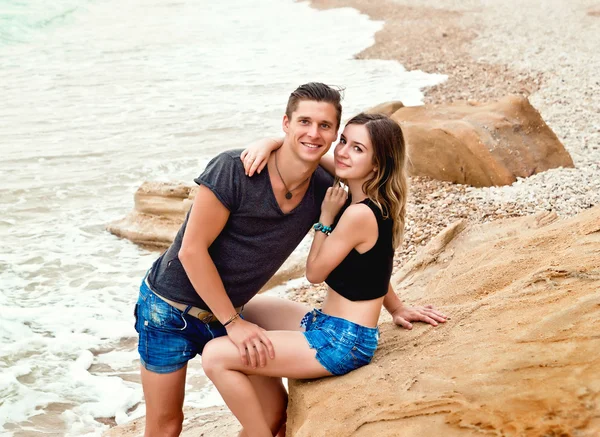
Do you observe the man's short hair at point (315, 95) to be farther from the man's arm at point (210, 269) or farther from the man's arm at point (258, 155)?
the man's arm at point (210, 269)

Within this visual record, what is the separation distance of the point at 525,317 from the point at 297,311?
1169 mm

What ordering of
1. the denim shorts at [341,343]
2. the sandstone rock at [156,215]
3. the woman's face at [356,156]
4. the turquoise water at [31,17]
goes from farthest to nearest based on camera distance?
the turquoise water at [31,17]
the sandstone rock at [156,215]
the woman's face at [356,156]
the denim shorts at [341,343]

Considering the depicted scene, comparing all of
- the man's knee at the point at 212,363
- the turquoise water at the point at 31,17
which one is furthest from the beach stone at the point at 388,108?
the turquoise water at the point at 31,17

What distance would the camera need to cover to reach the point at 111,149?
467 inches

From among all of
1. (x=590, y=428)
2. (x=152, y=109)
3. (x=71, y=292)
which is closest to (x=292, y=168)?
(x=590, y=428)

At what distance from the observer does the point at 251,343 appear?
127 inches

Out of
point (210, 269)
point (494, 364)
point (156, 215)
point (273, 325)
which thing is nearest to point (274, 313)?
point (273, 325)

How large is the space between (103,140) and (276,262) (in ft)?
31.3

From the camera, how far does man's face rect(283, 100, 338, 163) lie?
3385mm

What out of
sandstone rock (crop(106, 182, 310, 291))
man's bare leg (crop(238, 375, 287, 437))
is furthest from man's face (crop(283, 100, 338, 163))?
sandstone rock (crop(106, 182, 310, 291))

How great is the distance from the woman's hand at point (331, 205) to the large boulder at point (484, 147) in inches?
181

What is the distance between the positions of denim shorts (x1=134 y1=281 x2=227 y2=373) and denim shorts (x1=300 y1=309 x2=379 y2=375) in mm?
556

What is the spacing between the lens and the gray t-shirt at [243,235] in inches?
132

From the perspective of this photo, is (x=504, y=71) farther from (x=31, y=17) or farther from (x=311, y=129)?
(x=31, y=17)
